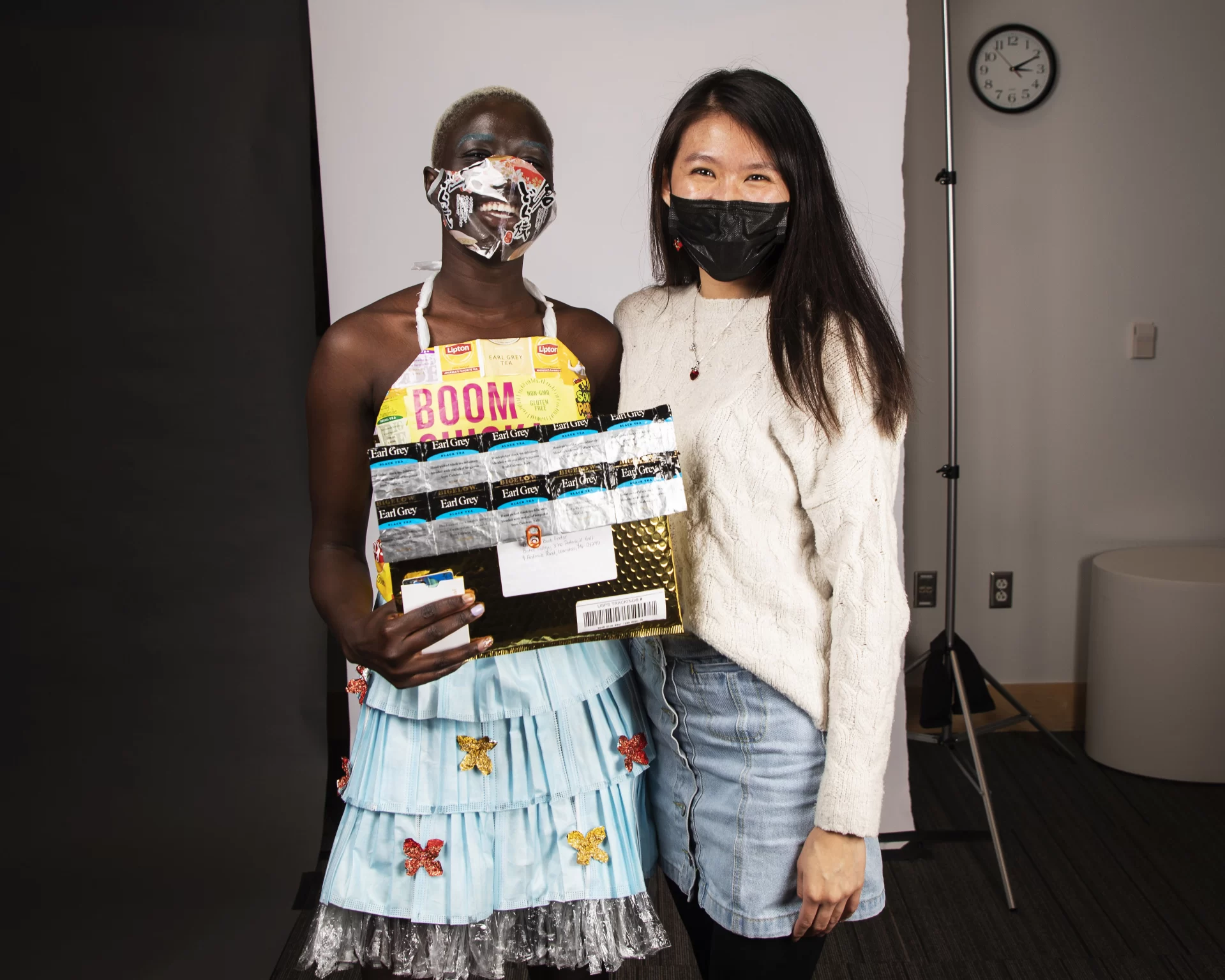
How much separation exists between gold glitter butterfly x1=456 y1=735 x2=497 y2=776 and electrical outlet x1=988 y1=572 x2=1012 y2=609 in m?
2.40

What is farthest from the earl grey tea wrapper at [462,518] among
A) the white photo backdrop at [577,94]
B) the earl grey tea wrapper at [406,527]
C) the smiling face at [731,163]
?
the white photo backdrop at [577,94]

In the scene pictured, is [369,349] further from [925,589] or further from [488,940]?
[925,589]

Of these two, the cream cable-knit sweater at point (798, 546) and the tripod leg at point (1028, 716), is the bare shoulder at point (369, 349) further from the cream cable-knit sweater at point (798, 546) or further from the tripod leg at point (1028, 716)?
the tripod leg at point (1028, 716)

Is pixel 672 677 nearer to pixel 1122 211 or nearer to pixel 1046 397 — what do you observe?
pixel 1046 397

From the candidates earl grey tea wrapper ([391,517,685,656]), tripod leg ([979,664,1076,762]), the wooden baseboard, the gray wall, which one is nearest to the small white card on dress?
earl grey tea wrapper ([391,517,685,656])

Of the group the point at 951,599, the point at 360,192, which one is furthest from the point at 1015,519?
the point at 360,192

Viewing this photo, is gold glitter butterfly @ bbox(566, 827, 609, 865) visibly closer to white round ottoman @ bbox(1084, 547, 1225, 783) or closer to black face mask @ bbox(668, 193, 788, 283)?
black face mask @ bbox(668, 193, 788, 283)

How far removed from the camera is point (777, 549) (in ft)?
3.31

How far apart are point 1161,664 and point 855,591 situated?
211 centimetres

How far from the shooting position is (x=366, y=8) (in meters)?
1.90

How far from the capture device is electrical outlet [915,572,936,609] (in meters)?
2.95

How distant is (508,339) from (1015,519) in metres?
2.38

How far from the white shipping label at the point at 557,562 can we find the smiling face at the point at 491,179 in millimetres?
412

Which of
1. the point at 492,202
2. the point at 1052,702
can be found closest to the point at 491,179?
the point at 492,202
